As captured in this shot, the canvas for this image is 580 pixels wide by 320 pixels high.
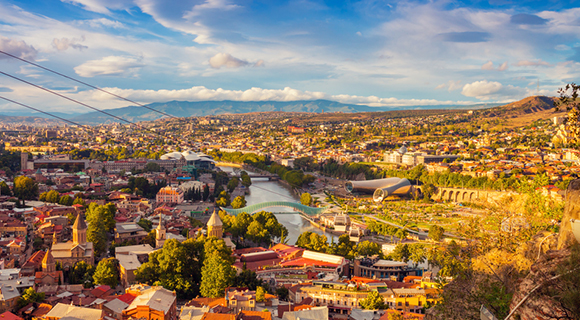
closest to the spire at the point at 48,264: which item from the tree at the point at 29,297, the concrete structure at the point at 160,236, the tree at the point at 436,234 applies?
the tree at the point at 29,297

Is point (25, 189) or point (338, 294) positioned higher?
point (25, 189)

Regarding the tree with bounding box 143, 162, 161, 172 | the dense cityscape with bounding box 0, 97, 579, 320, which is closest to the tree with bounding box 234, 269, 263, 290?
the dense cityscape with bounding box 0, 97, 579, 320

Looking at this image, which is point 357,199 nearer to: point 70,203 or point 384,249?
point 384,249

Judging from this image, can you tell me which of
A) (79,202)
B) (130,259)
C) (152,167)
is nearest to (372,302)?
(130,259)

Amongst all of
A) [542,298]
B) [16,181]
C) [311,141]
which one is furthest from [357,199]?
[311,141]

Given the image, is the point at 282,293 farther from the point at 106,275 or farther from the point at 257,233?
the point at 257,233

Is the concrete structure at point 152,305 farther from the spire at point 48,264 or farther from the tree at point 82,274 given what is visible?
the spire at point 48,264
